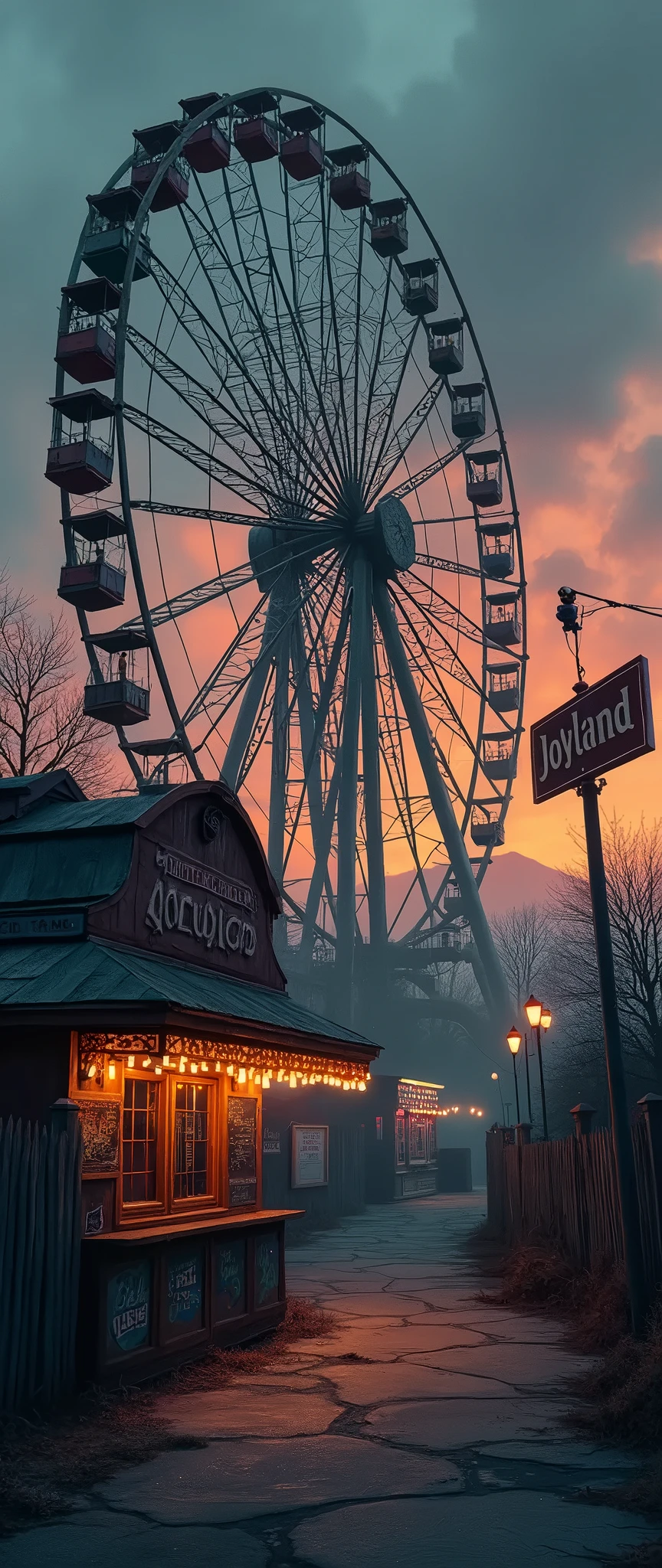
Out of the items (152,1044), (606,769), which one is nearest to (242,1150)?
(152,1044)

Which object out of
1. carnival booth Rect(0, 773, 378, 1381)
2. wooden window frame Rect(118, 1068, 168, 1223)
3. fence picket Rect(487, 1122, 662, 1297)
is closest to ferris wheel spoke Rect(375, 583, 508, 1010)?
fence picket Rect(487, 1122, 662, 1297)

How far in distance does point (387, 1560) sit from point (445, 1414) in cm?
326

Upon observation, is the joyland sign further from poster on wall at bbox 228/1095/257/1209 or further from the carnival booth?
poster on wall at bbox 228/1095/257/1209

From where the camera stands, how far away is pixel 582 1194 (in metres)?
14.0

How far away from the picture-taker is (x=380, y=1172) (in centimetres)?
3766

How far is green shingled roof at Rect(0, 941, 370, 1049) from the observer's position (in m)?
9.28

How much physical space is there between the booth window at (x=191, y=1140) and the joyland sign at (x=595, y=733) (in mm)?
4242

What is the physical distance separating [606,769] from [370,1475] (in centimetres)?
545

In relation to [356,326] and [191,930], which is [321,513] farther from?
[191,930]

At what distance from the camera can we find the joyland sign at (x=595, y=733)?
971 centimetres

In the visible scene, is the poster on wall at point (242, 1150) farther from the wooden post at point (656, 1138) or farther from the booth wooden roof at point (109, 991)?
the wooden post at point (656, 1138)

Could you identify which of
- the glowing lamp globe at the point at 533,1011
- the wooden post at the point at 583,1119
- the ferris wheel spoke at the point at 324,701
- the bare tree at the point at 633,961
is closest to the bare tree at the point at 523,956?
the bare tree at the point at 633,961

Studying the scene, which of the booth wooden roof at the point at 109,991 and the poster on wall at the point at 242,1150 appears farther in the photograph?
the poster on wall at the point at 242,1150

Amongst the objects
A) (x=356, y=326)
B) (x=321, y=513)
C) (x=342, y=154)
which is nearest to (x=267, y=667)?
(x=321, y=513)
